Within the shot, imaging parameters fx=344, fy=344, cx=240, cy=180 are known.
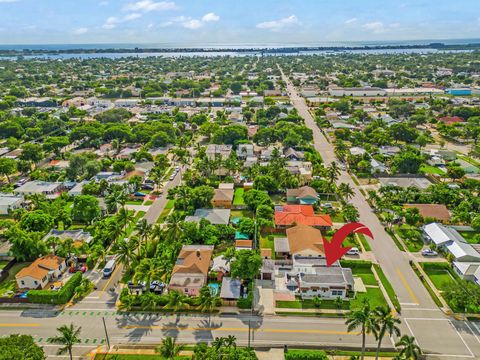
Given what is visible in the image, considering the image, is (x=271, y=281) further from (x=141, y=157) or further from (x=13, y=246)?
(x=141, y=157)

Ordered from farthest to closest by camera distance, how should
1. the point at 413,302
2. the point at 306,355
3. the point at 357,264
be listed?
the point at 357,264 → the point at 413,302 → the point at 306,355

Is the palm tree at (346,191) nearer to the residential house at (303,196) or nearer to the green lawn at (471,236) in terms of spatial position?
the residential house at (303,196)

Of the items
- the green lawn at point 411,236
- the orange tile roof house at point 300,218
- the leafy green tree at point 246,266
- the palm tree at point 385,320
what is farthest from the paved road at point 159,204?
the green lawn at point 411,236

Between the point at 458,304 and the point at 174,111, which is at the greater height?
the point at 174,111

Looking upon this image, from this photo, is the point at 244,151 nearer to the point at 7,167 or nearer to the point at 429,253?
the point at 429,253

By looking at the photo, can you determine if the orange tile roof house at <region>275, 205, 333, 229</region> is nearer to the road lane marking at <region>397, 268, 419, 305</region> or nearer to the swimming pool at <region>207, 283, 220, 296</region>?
the road lane marking at <region>397, 268, 419, 305</region>

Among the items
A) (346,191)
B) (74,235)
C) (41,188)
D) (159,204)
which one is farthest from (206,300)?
(41,188)

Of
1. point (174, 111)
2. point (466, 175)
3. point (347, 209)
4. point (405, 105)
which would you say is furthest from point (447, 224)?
point (174, 111)
